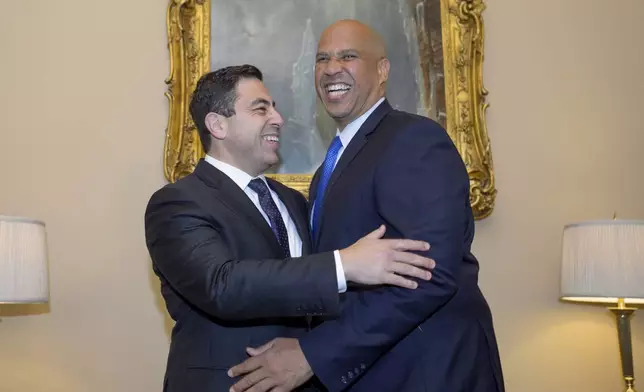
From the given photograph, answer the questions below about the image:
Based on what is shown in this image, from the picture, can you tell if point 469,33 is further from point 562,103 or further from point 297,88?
point 297,88

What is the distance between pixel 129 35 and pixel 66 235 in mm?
1040

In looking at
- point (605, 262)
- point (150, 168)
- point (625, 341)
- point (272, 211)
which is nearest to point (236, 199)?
point (272, 211)

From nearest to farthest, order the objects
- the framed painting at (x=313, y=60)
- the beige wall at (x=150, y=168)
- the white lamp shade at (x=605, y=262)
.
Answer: the white lamp shade at (x=605, y=262) < the beige wall at (x=150, y=168) < the framed painting at (x=313, y=60)

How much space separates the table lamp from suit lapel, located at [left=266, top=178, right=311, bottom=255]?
1299 mm

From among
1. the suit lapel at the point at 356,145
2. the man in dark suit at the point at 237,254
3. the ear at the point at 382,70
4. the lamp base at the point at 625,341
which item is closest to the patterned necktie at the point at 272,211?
the man in dark suit at the point at 237,254

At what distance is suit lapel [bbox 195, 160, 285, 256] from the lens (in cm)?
252

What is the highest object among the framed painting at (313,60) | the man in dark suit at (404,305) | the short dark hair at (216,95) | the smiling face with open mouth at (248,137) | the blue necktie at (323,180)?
the framed painting at (313,60)

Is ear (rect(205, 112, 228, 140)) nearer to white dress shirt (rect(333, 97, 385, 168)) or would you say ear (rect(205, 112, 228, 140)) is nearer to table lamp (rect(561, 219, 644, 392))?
white dress shirt (rect(333, 97, 385, 168))

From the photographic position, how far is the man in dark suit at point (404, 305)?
2168 millimetres

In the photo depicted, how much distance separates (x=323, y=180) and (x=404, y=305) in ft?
2.20

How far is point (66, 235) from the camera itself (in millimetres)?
3713

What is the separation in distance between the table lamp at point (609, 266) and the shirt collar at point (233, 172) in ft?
4.99

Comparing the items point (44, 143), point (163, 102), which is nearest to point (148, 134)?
point (163, 102)

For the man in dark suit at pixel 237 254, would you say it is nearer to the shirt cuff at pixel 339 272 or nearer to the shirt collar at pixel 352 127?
the shirt cuff at pixel 339 272
